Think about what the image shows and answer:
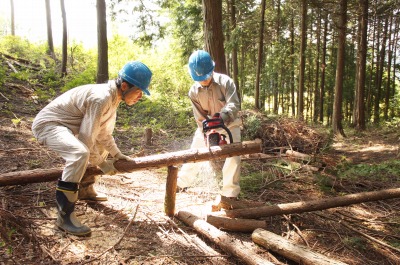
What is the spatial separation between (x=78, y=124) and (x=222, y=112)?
1882 millimetres

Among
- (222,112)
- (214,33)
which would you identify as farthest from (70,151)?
(214,33)

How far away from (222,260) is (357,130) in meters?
14.2

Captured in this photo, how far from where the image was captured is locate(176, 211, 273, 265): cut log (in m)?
2.83

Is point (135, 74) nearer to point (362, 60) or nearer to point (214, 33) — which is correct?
point (214, 33)

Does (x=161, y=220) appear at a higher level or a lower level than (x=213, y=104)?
lower

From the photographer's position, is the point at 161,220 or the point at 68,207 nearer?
the point at 68,207

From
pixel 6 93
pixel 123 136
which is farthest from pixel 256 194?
pixel 6 93

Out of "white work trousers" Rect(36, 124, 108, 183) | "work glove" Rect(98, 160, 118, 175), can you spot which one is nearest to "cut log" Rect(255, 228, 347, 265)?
"work glove" Rect(98, 160, 118, 175)

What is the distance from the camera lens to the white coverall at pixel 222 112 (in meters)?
4.38

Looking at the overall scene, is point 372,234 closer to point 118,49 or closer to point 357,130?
point 357,130

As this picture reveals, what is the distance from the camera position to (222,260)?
9.91 feet

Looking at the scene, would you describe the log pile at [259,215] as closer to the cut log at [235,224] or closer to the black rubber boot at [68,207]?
the cut log at [235,224]

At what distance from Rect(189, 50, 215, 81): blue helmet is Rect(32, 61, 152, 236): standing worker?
0.92 m

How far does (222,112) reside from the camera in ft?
13.5
